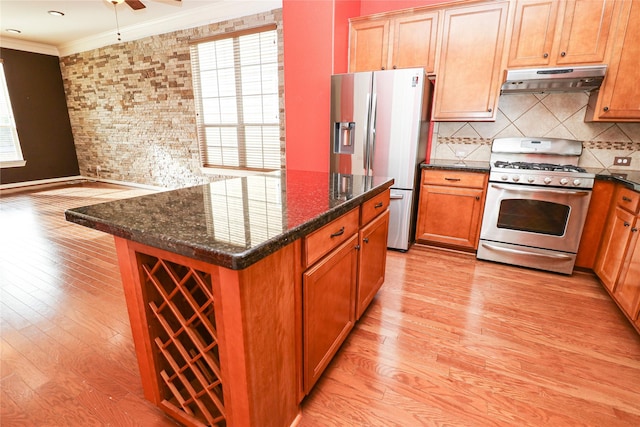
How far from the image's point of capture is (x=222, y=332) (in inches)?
36.1

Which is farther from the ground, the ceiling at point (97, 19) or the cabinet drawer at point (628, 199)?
the ceiling at point (97, 19)

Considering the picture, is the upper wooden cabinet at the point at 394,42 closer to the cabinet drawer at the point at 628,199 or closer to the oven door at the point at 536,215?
the oven door at the point at 536,215

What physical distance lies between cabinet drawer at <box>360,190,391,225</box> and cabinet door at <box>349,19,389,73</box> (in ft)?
6.07

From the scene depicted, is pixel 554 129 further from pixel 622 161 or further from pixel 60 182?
pixel 60 182

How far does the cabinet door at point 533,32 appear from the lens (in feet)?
8.24

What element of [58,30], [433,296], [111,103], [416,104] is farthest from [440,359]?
[58,30]

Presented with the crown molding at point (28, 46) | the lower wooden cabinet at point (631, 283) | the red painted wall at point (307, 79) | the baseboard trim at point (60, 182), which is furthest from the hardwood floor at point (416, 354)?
the crown molding at point (28, 46)

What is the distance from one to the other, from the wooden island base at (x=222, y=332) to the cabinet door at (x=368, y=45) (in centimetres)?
281

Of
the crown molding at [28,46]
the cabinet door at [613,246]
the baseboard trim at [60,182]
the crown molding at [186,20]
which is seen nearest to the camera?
the cabinet door at [613,246]

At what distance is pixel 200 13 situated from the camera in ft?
14.2

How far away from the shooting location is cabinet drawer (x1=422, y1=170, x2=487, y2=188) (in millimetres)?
2787

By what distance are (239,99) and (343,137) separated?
213 cm

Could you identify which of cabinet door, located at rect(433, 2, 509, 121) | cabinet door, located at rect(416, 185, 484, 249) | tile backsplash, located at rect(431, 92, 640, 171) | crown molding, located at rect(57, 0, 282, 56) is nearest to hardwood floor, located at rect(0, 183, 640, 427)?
cabinet door, located at rect(416, 185, 484, 249)

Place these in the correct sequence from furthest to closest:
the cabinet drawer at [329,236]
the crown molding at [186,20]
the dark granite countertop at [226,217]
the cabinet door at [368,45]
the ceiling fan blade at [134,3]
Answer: the crown molding at [186,20], the cabinet door at [368,45], the ceiling fan blade at [134,3], the cabinet drawer at [329,236], the dark granite countertop at [226,217]
